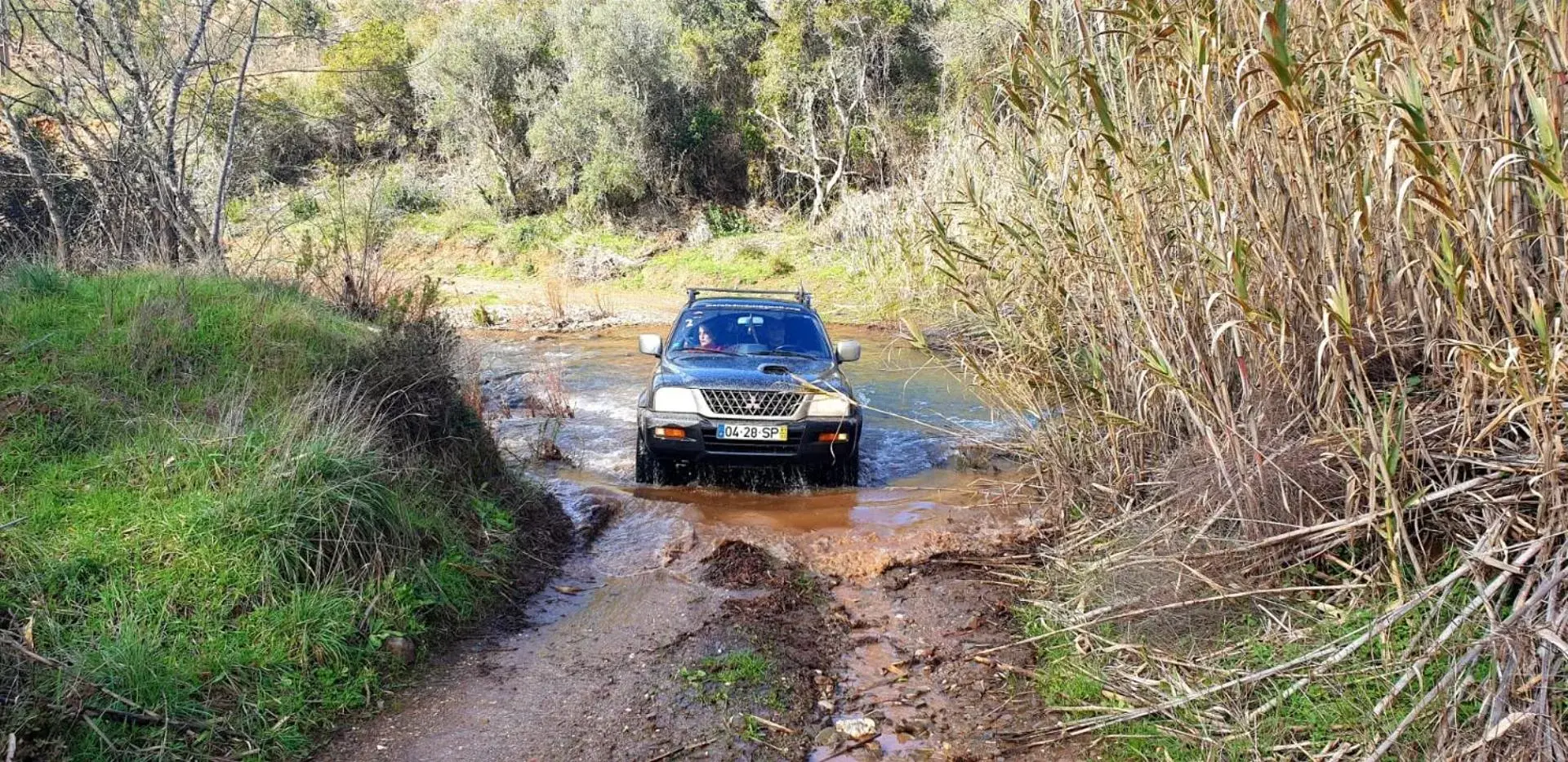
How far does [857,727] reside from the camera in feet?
13.6

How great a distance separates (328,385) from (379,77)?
107ft

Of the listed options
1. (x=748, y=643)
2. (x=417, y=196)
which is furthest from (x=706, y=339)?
(x=417, y=196)

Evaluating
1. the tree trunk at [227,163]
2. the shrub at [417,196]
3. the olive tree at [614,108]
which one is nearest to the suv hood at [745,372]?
the tree trunk at [227,163]

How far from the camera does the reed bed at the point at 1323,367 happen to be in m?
2.97

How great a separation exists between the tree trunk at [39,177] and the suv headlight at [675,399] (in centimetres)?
557

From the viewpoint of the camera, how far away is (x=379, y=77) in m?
34.4

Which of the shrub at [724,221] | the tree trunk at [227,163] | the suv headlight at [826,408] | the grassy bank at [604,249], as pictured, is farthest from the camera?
the shrub at [724,221]

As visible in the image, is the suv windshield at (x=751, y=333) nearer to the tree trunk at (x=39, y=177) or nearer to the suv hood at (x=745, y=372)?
the suv hood at (x=745, y=372)

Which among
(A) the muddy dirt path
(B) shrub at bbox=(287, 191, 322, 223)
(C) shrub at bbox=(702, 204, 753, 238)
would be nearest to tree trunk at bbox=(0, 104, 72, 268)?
(B) shrub at bbox=(287, 191, 322, 223)

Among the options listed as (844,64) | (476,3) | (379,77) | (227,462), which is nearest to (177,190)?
(227,462)

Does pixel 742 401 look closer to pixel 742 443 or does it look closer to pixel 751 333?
pixel 742 443

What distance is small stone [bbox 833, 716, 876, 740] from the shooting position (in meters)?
4.09

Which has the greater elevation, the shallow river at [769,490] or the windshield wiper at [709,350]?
the windshield wiper at [709,350]

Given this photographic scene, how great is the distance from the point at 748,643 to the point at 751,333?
176 inches
